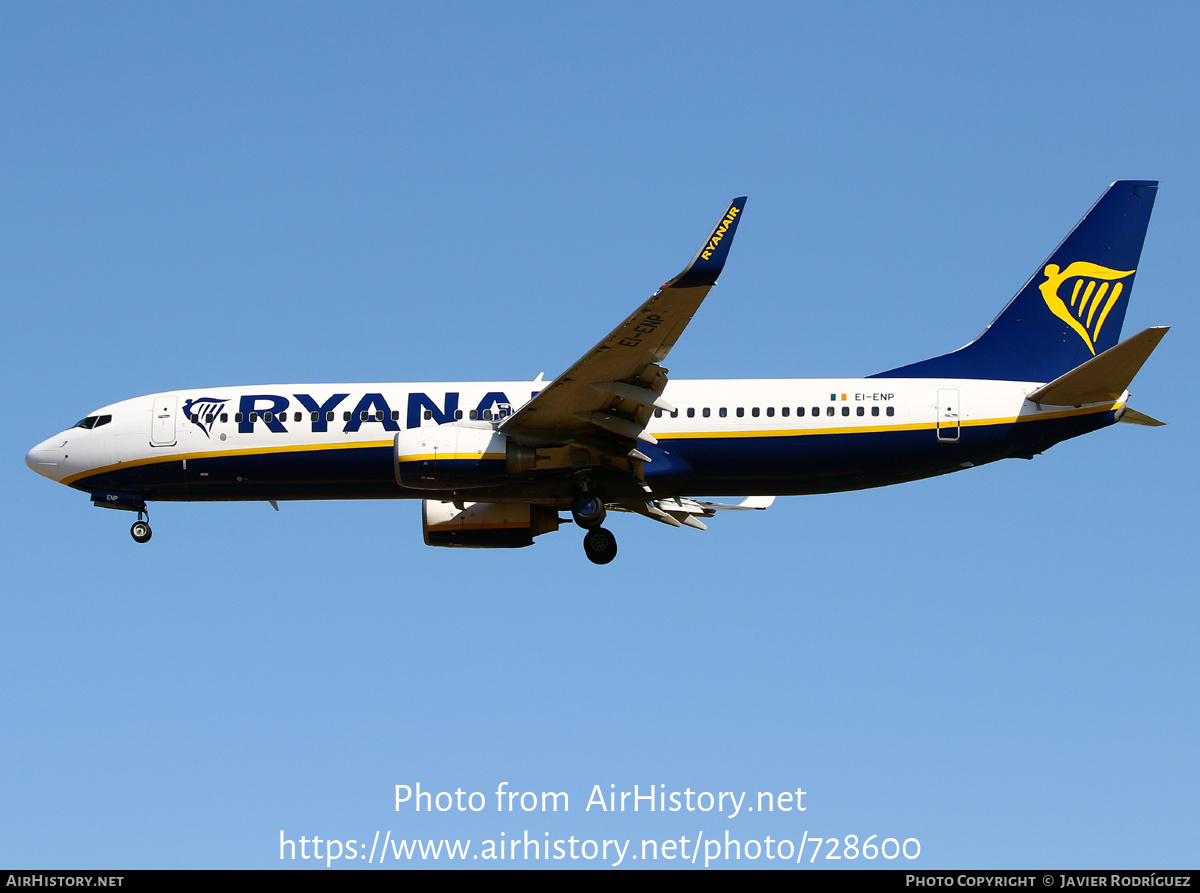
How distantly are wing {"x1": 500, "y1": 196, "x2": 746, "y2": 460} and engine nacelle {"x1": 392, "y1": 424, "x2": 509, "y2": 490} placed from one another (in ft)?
1.94

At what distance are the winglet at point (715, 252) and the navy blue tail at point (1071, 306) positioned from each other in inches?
321

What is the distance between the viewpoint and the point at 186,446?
3053 centimetres

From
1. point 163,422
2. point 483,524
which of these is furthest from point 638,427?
point 163,422

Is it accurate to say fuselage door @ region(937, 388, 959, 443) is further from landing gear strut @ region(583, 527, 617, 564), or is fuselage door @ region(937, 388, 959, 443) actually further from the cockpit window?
the cockpit window

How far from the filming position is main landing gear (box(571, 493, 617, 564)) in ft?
95.5

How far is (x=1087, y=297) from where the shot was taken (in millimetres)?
30984

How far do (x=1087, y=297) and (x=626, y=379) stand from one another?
11.6 meters

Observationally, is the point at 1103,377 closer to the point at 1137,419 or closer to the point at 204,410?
the point at 1137,419

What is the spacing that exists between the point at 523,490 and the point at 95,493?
10.3 m

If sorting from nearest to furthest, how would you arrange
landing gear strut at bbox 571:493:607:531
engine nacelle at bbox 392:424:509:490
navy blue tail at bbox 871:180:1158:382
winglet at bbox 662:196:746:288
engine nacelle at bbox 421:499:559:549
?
1. winglet at bbox 662:196:746:288
2. engine nacelle at bbox 392:424:509:490
3. landing gear strut at bbox 571:493:607:531
4. navy blue tail at bbox 871:180:1158:382
5. engine nacelle at bbox 421:499:559:549

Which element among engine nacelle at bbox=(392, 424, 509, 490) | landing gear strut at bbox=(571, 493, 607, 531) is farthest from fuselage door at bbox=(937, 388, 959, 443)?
engine nacelle at bbox=(392, 424, 509, 490)
